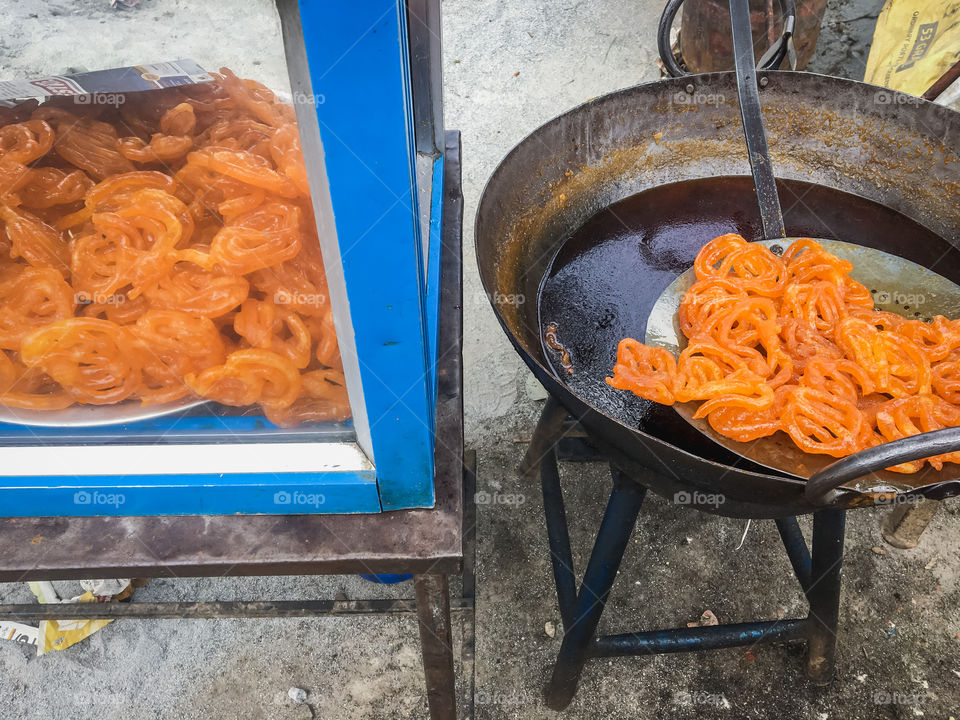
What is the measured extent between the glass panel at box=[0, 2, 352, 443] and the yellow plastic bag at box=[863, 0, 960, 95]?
13.3 feet

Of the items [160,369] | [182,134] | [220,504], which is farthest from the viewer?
[220,504]

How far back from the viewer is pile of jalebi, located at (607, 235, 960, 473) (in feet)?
6.59

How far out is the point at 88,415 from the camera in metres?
1.67

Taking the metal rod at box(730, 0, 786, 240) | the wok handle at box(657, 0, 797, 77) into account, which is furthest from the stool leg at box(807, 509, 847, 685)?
the wok handle at box(657, 0, 797, 77)

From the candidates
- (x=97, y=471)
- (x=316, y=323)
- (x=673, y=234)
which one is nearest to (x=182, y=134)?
(x=316, y=323)

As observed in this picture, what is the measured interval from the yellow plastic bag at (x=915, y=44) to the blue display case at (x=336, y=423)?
139 inches

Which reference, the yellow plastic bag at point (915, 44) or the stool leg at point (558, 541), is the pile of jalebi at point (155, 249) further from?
the yellow plastic bag at point (915, 44)

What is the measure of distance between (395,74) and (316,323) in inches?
27.8

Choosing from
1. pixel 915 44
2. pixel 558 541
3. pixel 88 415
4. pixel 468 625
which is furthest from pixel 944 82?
pixel 88 415

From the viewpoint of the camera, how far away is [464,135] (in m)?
5.32

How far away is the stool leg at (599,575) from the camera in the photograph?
224cm

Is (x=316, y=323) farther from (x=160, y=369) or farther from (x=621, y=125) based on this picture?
(x=621, y=125)

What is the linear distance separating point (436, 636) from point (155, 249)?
1.41 m

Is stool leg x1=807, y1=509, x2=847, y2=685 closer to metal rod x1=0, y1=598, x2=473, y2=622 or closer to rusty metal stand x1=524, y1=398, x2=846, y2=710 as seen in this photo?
rusty metal stand x1=524, y1=398, x2=846, y2=710
